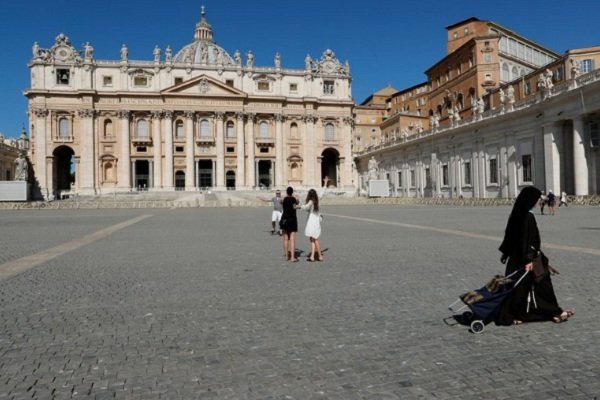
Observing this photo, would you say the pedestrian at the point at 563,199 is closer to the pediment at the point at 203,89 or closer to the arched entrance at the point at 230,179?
the arched entrance at the point at 230,179

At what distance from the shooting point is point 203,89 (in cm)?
6469

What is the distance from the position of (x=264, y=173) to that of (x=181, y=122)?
1375 cm

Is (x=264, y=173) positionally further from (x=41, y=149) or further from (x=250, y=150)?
(x=41, y=149)

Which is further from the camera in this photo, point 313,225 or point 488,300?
point 313,225

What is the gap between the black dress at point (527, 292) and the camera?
15.4 ft

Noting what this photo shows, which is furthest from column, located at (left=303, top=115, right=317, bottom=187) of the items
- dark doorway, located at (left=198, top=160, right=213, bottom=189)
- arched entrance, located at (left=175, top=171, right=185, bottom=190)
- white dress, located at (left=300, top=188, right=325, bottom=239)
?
white dress, located at (left=300, top=188, right=325, bottom=239)

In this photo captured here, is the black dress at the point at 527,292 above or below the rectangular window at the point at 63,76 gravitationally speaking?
below

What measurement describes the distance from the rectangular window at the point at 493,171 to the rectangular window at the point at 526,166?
3185 mm

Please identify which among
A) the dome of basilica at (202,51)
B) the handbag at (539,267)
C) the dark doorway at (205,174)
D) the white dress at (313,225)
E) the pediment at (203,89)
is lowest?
the handbag at (539,267)

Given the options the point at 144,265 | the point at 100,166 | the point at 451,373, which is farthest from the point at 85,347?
the point at 100,166

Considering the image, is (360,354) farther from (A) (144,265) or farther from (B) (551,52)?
(B) (551,52)

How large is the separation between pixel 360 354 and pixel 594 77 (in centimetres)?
3020

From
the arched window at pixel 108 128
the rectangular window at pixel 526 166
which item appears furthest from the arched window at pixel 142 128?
the rectangular window at pixel 526 166

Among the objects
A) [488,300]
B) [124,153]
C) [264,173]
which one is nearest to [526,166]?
[488,300]
